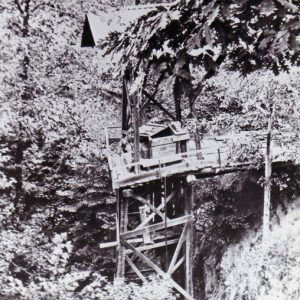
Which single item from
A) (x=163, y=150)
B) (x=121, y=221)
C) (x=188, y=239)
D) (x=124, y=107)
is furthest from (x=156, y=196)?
(x=124, y=107)

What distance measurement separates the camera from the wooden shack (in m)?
6.21

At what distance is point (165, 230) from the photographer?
6.69 meters

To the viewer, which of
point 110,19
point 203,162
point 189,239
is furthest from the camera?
point 189,239

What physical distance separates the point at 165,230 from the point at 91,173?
2.73 meters

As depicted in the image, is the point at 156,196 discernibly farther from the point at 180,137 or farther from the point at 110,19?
the point at 110,19

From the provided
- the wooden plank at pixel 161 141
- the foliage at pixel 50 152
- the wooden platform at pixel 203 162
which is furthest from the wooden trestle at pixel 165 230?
the foliage at pixel 50 152

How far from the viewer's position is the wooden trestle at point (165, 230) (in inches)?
264

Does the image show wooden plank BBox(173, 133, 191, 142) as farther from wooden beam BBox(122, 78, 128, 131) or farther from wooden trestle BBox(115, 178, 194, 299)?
wooden beam BBox(122, 78, 128, 131)

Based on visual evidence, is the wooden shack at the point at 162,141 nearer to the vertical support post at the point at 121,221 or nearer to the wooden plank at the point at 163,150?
the wooden plank at the point at 163,150

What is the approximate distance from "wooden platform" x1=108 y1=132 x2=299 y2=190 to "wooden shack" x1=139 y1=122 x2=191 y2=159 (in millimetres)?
128

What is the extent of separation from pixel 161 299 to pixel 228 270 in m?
1.45

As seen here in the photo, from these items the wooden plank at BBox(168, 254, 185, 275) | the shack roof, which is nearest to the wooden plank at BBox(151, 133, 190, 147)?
the shack roof

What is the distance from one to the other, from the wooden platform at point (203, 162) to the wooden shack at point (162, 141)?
0.13 meters

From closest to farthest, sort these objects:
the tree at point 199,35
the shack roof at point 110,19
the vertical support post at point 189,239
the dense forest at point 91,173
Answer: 1. the tree at point 199,35
2. the dense forest at point 91,173
3. the shack roof at point 110,19
4. the vertical support post at point 189,239
